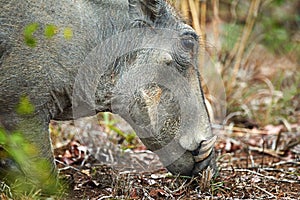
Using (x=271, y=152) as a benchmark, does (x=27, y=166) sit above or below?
above

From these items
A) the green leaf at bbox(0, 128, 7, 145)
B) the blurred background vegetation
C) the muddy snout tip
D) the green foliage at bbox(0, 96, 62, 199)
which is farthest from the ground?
the green leaf at bbox(0, 128, 7, 145)

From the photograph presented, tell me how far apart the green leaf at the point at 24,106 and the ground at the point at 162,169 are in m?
0.62

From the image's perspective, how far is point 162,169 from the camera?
173 inches

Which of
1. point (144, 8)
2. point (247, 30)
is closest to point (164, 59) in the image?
point (144, 8)

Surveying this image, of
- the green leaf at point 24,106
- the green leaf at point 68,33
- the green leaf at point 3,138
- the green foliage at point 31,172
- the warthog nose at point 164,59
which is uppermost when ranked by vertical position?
the green leaf at point 68,33

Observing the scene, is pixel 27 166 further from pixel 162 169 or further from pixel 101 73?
pixel 162 169

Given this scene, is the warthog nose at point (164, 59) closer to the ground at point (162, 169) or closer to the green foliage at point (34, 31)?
the green foliage at point (34, 31)

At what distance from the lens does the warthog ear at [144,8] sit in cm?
349

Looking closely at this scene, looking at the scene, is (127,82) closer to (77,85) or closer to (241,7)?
(77,85)

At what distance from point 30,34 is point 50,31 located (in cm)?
10

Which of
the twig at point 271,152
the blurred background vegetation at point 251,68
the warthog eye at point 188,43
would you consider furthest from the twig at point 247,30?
the warthog eye at point 188,43

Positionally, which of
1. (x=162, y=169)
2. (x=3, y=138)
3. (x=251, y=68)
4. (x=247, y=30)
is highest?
(x=3, y=138)

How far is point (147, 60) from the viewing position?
11.5ft

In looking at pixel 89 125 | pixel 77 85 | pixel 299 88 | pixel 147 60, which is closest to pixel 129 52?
pixel 147 60
